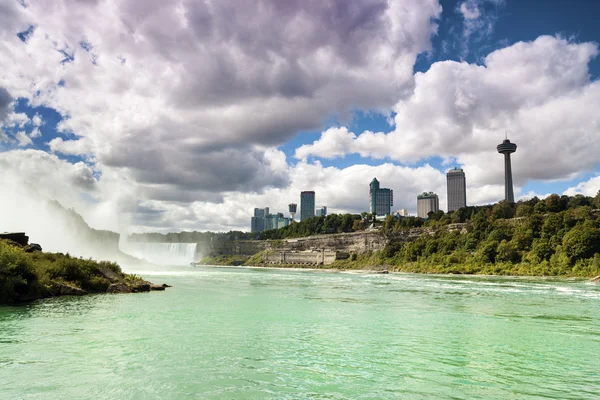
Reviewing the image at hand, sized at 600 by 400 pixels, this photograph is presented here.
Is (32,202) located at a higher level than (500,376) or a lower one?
higher

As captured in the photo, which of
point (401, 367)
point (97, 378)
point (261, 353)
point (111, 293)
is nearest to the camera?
point (97, 378)

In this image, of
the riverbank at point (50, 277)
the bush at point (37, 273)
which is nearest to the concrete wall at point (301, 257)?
the riverbank at point (50, 277)

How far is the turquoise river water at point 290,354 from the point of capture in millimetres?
10844

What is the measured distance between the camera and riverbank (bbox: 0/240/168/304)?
87.6 feet

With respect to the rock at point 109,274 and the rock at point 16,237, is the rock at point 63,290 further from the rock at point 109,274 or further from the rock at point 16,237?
the rock at point 16,237

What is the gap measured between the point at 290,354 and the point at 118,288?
25.6 metres

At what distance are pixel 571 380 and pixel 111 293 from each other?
32.1m

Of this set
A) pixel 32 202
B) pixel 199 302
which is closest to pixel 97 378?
pixel 199 302

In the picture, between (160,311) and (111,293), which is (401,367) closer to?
(160,311)

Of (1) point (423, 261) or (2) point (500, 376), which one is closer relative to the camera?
(2) point (500, 376)

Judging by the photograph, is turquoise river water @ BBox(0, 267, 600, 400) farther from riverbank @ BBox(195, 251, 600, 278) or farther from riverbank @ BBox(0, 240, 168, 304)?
riverbank @ BBox(195, 251, 600, 278)

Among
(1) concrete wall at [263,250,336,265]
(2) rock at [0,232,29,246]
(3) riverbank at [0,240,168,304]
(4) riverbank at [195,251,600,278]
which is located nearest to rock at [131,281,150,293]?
(3) riverbank at [0,240,168,304]

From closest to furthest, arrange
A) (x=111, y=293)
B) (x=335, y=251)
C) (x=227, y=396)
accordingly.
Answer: (x=227, y=396)
(x=111, y=293)
(x=335, y=251)

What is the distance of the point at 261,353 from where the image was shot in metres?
14.8
